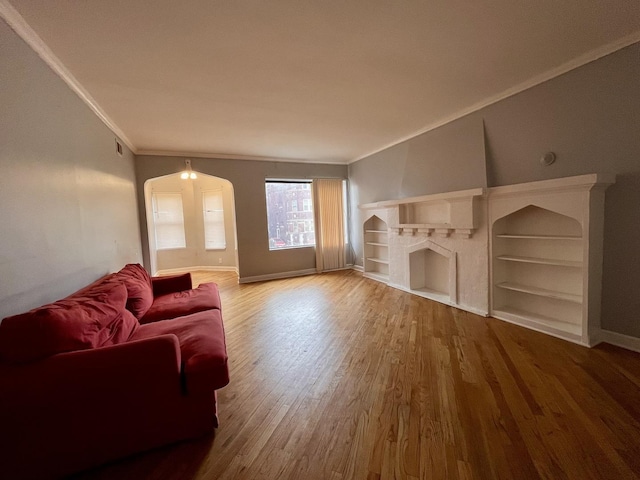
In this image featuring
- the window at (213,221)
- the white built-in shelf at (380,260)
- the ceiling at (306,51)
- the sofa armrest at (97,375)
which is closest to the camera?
the sofa armrest at (97,375)

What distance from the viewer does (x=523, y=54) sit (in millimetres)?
2316

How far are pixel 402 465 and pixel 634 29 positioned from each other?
3.64m

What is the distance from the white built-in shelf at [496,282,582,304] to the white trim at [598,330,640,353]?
1.14 ft

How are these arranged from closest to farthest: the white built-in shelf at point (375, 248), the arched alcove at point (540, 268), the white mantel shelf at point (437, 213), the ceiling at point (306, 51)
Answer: the ceiling at point (306, 51)
the arched alcove at point (540, 268)
the white mantel shelf at point (437, 213)
the white built-in shelf at point (375, 248)

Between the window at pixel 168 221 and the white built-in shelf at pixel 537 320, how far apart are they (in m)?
7.56

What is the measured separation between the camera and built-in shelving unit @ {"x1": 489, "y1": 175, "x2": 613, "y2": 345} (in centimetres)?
242

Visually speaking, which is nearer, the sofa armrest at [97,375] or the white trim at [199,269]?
the sofa armrest at [97,375]

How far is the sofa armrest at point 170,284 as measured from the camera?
10.5ft

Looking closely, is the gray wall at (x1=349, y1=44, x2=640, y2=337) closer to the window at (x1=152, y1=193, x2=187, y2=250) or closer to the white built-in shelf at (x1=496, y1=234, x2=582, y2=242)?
the white built-in shelf at (x1=496, y1=234, x2=582, y2=242)

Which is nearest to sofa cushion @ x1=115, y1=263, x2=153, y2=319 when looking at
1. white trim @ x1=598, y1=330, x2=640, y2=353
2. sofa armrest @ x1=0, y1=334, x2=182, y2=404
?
sofa armrest @ x1=0, y1=334, x2=182, y2=404

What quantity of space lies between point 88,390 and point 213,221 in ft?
21.6

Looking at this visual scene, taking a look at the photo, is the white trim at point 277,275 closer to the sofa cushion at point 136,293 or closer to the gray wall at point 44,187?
the sofa cushion at point 136,293

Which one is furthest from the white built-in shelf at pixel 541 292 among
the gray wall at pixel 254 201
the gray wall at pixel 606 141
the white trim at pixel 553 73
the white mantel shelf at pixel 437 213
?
the gray wall at pixel 254 201

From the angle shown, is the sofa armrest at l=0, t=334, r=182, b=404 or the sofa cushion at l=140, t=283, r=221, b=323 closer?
the sofa armrest at l=0, t=334, r=182, b=404
